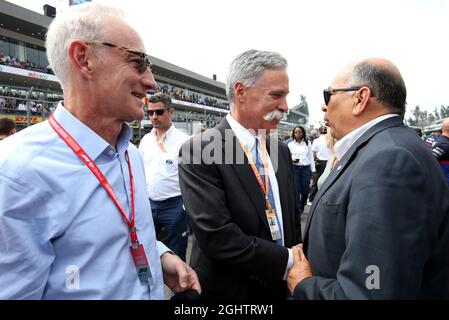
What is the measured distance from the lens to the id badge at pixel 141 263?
1236 millimetres

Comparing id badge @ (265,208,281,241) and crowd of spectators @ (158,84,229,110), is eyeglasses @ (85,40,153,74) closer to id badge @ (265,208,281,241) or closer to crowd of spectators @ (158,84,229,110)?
id badge @ (265,208,281,241)

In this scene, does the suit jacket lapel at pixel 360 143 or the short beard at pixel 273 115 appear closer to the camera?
the suit jacket lapel at pixel 360 143

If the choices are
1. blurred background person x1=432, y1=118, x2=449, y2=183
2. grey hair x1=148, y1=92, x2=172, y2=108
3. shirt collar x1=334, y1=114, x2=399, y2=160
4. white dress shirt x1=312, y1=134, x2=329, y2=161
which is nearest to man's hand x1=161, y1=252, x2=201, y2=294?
shirt collar x1=334, y1=114, x2=399, y2=160

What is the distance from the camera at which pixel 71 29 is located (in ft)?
4.06

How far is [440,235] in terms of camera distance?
1.25 metres

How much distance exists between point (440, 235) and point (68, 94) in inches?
65.9

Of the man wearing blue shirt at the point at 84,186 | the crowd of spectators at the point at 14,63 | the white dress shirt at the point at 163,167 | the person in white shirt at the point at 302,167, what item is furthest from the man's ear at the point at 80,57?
the crowd of spectators at the point at 14,63

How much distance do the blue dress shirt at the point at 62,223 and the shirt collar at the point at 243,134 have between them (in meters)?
0.95

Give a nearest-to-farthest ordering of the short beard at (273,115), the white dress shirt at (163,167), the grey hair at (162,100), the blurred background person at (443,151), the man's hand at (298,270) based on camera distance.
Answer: the man's hand at (298,270), the short beard at (273,115), the white dress shirt at (163,167), the grey hair at (162,100), the blurred background person at (443,151)

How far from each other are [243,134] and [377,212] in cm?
113

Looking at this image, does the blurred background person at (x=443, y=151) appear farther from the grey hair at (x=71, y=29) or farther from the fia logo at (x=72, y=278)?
the fia logo at (x=72, y=278)

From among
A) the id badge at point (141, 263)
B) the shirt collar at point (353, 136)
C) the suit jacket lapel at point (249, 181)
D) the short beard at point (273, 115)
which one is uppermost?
the short beard at point (273, 115)

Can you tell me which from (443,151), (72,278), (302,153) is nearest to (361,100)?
(72,278)
